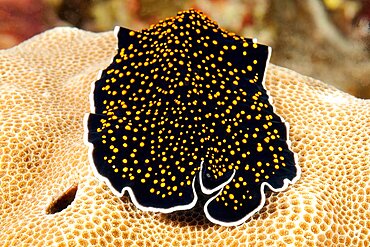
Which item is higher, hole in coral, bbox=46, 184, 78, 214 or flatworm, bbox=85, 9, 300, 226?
flatworm, bbox=85, 9, 300, 226

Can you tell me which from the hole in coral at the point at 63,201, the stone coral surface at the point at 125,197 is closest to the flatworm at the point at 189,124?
the stone coral surface at the point at 125,197

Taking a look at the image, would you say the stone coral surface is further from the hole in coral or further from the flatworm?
the flatworm

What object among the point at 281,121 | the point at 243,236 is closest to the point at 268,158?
the point at 281,121

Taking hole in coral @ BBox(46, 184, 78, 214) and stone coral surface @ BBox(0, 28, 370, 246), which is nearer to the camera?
stone coral surface @ BBox(0, 28, 370, 246)

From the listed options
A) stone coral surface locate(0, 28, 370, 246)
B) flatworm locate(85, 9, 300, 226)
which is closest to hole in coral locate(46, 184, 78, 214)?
stone coral surface locate(0, 28, 370, 246)

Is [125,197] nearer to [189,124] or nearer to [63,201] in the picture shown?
[63,201]

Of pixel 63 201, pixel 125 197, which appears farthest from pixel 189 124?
pixel 63 201

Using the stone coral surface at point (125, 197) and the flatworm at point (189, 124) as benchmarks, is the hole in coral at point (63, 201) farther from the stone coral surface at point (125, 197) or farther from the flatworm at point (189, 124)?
the flatworm at point (189, 124)

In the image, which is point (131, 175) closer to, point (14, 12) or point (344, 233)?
point (344, 233)
